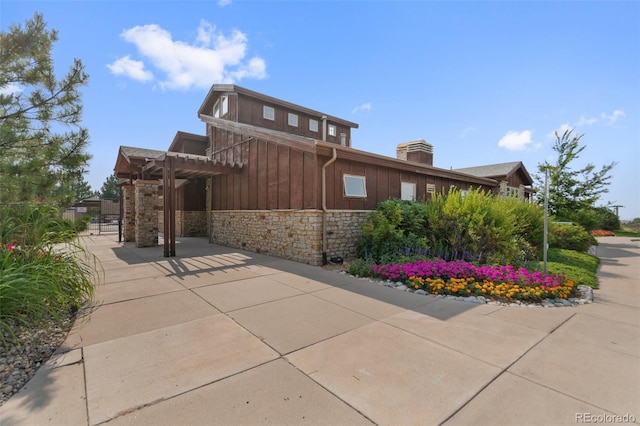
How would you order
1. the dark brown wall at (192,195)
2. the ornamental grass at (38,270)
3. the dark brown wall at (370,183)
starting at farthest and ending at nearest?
1. the dark brown wall at (192,195)
2. the dark brown wall at (370,183)
3. the ornamental grass at (38,270)

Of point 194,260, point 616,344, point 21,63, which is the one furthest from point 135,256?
point 616,344

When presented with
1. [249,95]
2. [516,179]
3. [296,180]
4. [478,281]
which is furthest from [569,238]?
[249,95]

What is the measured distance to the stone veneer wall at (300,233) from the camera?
26.4 ft

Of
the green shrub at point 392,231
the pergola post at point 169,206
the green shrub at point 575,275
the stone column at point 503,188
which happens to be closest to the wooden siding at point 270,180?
the green shrub at point 392,231

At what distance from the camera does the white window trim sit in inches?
344

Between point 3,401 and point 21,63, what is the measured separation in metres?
5.80

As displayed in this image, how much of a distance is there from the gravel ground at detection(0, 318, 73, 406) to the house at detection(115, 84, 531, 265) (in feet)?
18.0

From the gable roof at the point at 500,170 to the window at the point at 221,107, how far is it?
49.5 feet

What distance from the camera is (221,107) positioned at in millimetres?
15539

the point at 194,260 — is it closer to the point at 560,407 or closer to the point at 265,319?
the point at 265,319

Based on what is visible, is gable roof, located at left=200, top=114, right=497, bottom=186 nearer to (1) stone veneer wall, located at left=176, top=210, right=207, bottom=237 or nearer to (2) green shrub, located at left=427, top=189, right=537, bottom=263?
(2) green shrub, located at left=427, top=189, right=537, bottom=263

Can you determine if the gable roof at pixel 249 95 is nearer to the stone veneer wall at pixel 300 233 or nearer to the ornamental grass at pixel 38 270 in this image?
the stone veneer wall at pixel 300 233

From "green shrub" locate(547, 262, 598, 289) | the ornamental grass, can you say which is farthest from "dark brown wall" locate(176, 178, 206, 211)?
"green shrub" locate(547, 262, 598, 289)

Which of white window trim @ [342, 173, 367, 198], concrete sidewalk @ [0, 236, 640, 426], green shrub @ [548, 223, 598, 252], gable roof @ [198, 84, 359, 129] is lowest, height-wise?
concrete sidewalk @ [0, 236, 640, 426]
